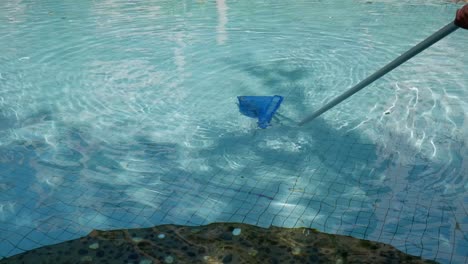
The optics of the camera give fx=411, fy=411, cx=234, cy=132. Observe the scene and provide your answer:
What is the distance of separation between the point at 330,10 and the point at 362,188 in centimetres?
681

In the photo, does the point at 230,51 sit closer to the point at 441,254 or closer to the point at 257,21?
the point at 257,21

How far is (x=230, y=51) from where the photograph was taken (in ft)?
21.4

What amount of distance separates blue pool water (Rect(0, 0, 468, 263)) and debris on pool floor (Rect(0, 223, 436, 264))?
0.11m

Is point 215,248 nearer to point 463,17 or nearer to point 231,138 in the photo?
point 231,138

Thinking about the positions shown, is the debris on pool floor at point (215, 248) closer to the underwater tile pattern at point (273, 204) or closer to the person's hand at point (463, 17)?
the underwater tile pattern at point (273, 204)

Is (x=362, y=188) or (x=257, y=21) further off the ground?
(x=257, y=21)

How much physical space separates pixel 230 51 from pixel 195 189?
3720 millimetres

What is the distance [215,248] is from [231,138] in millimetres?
1554

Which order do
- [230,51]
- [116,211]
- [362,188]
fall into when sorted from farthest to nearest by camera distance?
[230,51] < [362,188] < [116,211]

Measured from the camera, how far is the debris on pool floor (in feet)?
8.02

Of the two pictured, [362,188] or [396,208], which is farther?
[362,188]

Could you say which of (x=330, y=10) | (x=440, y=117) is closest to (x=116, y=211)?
(x=440, y=117)

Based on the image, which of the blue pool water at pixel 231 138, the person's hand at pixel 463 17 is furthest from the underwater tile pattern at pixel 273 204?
the person's hand at pixel 463 17

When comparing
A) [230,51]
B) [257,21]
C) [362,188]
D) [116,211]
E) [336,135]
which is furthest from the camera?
[257,21]
